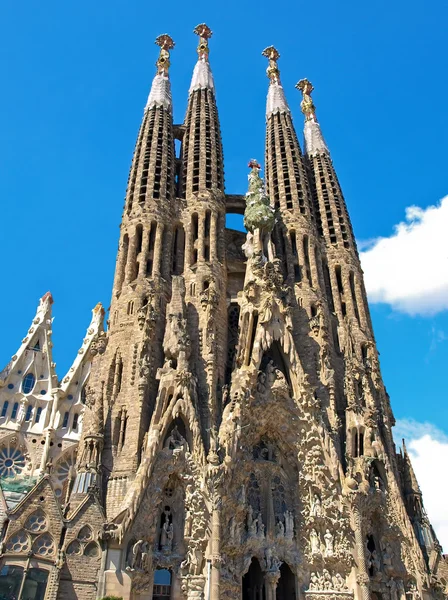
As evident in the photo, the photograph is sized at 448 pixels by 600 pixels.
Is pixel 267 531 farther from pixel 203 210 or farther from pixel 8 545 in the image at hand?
pixel 203 210

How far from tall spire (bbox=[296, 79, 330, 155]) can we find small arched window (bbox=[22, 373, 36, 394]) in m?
24.6

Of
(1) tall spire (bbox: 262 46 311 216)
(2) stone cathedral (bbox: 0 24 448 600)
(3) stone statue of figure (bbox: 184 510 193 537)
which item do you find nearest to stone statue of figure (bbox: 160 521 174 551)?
(2) stone cathedral (bbox: 0 24 448 600)

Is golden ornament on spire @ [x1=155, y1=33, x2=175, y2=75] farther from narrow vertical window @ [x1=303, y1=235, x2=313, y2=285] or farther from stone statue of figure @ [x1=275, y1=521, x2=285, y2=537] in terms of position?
stone statue of figure @ [x1=275, y1=521, x2=285, y2=537]

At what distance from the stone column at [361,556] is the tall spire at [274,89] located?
29524 millimetres

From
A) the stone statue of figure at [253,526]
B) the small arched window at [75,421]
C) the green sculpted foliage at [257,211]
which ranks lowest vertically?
the stone statue of figure at [253,526]

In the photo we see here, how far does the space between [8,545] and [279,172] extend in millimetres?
27767

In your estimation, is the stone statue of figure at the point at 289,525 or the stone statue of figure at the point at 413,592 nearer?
the stone statue of figure at the point at 413,592

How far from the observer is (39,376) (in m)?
33.7

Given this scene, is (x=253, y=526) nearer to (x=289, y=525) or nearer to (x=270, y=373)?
(x=289, y=525)

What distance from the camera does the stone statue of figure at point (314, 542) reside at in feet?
78.6

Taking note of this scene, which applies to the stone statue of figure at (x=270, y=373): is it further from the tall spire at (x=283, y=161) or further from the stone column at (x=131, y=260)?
the tall spire at (x=283, y=161)

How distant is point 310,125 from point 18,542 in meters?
34.9

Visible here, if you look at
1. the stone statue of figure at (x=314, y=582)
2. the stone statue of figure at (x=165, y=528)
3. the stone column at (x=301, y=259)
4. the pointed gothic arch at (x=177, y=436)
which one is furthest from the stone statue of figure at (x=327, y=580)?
the stone column at (x=301, y=259)

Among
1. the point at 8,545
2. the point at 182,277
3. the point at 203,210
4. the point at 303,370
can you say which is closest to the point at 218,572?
the point at 8,545
